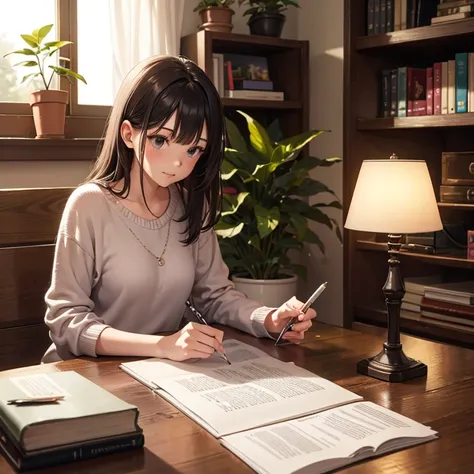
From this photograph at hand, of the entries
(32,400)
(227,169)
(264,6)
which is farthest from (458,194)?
(32,400)

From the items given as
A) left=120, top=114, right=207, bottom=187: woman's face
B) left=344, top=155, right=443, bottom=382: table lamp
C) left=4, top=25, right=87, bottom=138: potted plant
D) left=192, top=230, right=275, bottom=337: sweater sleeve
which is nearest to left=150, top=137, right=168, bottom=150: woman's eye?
left=120, top=114, right=207, bottom=187: woman's face

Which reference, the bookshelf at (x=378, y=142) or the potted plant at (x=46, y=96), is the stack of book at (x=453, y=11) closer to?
the bookshelf at (x=378, y=142)

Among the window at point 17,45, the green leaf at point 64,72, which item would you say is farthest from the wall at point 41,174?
the green leaf at point 64,72

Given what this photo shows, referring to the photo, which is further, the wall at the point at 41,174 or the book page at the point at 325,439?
the wall at the point at 41,174

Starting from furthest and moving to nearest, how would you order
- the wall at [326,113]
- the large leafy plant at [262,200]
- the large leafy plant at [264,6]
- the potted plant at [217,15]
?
the wall at [326,113] < the large leafy plant at [264,6] < the potted plant at [217,15] < the large leafy plant at [262,200]

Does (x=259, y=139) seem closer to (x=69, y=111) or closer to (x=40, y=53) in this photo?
(x=69, y=111)

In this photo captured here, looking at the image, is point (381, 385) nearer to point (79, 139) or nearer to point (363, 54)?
point (79, 139)

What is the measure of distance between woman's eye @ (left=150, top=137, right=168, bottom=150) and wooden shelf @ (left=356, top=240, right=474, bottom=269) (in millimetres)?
1603

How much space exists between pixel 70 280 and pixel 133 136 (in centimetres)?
36

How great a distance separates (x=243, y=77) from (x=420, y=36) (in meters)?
0.81

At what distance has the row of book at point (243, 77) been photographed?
3.23 m

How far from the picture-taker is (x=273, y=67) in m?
3.62

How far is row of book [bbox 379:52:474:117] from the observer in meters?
2.93

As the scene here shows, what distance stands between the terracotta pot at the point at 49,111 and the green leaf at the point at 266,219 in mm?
830
